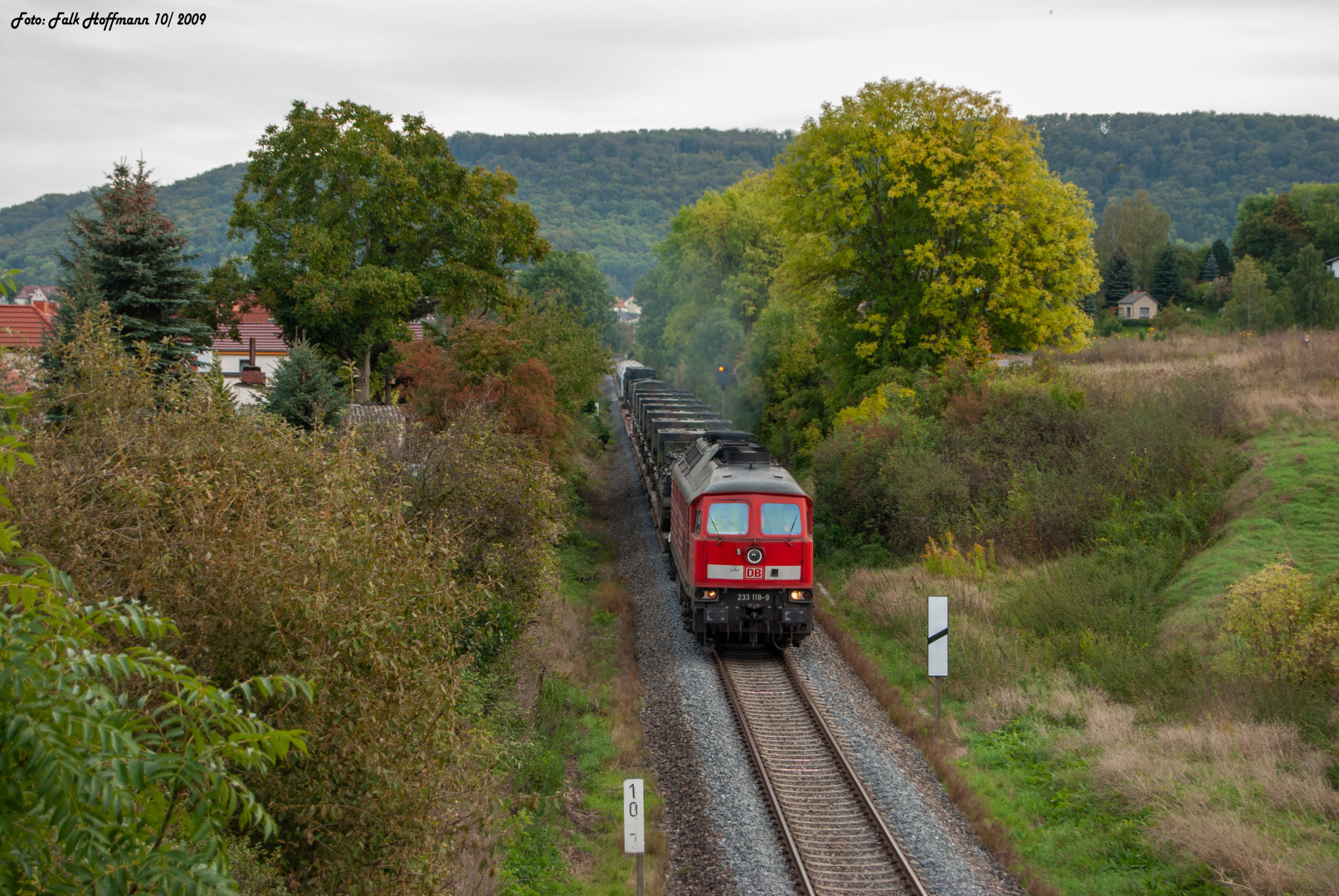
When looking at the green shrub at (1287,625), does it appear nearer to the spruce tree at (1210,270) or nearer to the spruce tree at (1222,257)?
the spruce tree at (1210,270)

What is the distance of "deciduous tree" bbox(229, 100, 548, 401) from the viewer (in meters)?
27.4

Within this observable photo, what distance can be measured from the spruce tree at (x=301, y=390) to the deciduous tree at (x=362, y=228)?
21.8ft

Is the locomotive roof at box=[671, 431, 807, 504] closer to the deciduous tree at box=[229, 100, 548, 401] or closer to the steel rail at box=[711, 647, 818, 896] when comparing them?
the steel rail at box=[711, 647, 818, 896]

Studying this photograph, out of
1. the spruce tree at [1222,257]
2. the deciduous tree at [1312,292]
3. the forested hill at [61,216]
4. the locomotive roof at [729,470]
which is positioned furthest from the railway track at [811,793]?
the forested hill at [61,216]

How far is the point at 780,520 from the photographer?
1612 cm

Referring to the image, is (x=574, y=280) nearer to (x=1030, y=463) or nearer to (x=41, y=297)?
(x=41, y=297)

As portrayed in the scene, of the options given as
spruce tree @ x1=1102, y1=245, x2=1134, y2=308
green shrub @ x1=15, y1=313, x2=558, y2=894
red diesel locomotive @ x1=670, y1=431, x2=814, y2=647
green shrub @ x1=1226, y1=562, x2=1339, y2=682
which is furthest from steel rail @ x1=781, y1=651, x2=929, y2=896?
spruce tree @ x1=1102, y1=245, x2=1134, y2=308

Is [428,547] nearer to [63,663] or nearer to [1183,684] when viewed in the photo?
[63,663]

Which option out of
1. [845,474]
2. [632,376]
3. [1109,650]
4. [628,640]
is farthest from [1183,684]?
[632,376]

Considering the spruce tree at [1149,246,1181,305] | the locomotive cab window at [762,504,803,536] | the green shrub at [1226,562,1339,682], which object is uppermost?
the spruce tree at [1149,246,1181,305]

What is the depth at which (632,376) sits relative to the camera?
187ft

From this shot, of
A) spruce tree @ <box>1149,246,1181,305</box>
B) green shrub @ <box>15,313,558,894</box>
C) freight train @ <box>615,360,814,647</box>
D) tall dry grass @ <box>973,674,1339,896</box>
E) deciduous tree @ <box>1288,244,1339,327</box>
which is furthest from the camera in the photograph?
spruce tree @ <box>1149,246,1181,305</box>

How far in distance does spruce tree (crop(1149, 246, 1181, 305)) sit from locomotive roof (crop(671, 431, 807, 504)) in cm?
6736

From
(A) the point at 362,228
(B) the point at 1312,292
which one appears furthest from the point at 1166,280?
(A) the point at 362,228
